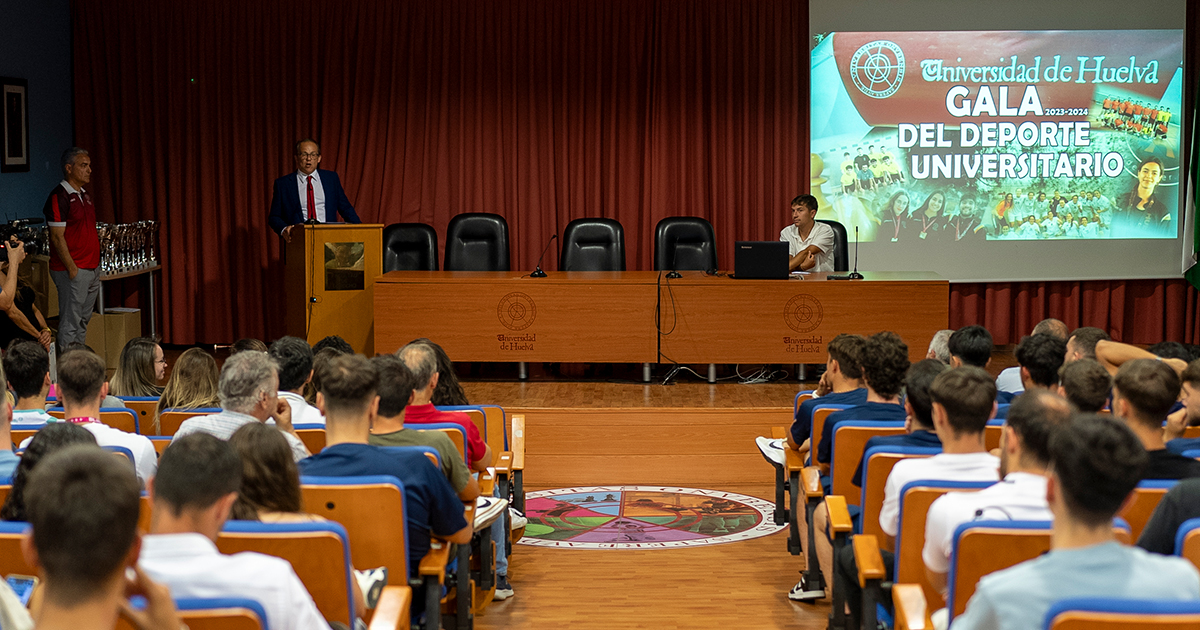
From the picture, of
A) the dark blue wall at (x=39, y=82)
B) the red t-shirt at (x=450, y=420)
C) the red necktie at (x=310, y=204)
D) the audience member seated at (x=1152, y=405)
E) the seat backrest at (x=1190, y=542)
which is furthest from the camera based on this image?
the dark blue wall at (x=39, y=82)

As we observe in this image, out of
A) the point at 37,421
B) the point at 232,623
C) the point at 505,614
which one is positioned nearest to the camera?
the point at 232,623

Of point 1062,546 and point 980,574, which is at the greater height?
point 1062,546

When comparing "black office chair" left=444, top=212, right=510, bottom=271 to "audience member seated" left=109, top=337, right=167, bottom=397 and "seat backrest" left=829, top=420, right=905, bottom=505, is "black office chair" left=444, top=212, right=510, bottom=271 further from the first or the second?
"seat backrest" left=829, top=420, right=905, bottom=505

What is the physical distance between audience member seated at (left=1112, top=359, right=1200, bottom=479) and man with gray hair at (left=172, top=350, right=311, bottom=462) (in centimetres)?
216

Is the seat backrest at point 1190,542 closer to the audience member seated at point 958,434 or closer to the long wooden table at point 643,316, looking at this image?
the audience member seated at point 958,434

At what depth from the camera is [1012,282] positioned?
→ 9.14 meters

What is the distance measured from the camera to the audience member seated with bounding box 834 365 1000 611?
2.87 m

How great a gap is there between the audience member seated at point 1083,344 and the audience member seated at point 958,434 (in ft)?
4.93

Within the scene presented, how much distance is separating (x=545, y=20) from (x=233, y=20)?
2.44 meters

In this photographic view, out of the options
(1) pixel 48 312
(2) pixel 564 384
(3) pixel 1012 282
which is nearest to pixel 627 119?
(2) pixel 564 384

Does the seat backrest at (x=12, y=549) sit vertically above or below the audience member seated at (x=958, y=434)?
below

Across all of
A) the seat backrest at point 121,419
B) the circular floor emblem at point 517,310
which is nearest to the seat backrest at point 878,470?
the seat backrest at point 121,419

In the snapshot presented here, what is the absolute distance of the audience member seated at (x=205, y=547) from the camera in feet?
6.37

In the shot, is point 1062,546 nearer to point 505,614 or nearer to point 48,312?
point 505,614
